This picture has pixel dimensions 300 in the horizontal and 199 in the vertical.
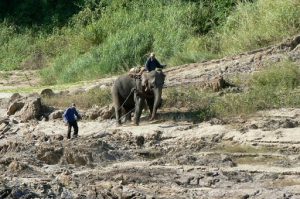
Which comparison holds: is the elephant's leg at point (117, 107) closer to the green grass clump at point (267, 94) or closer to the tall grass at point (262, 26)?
the green grass clump at point (267, 94)

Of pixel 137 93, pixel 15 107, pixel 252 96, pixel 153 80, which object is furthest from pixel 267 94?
pixel 15 107

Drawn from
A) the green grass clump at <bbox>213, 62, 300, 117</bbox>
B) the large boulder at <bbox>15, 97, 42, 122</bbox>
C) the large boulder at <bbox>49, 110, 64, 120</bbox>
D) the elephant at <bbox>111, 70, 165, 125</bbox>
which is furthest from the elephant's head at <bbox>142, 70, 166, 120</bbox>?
the large boulder at <bbox>15, 97, 42, 122</bbox>

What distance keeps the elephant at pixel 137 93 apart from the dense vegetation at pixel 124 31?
4070mm

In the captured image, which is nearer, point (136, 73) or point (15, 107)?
point (136, 73)

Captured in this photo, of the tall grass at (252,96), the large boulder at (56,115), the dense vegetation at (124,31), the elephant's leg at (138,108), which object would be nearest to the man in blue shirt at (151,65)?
the elephant's leg at (138,108)

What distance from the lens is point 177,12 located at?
29203mm

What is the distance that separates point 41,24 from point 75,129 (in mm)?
20550

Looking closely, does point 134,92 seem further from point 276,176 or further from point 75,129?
point 276,176

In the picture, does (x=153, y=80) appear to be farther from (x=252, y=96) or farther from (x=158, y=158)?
(x=158, y=158)

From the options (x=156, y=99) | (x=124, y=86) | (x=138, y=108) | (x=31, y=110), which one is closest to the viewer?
(x=156, y=99)

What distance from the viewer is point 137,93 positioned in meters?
18.9

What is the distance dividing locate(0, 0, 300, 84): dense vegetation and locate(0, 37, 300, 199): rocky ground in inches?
150

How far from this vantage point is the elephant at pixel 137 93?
1830 centimetres

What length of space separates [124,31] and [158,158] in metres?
15.7
